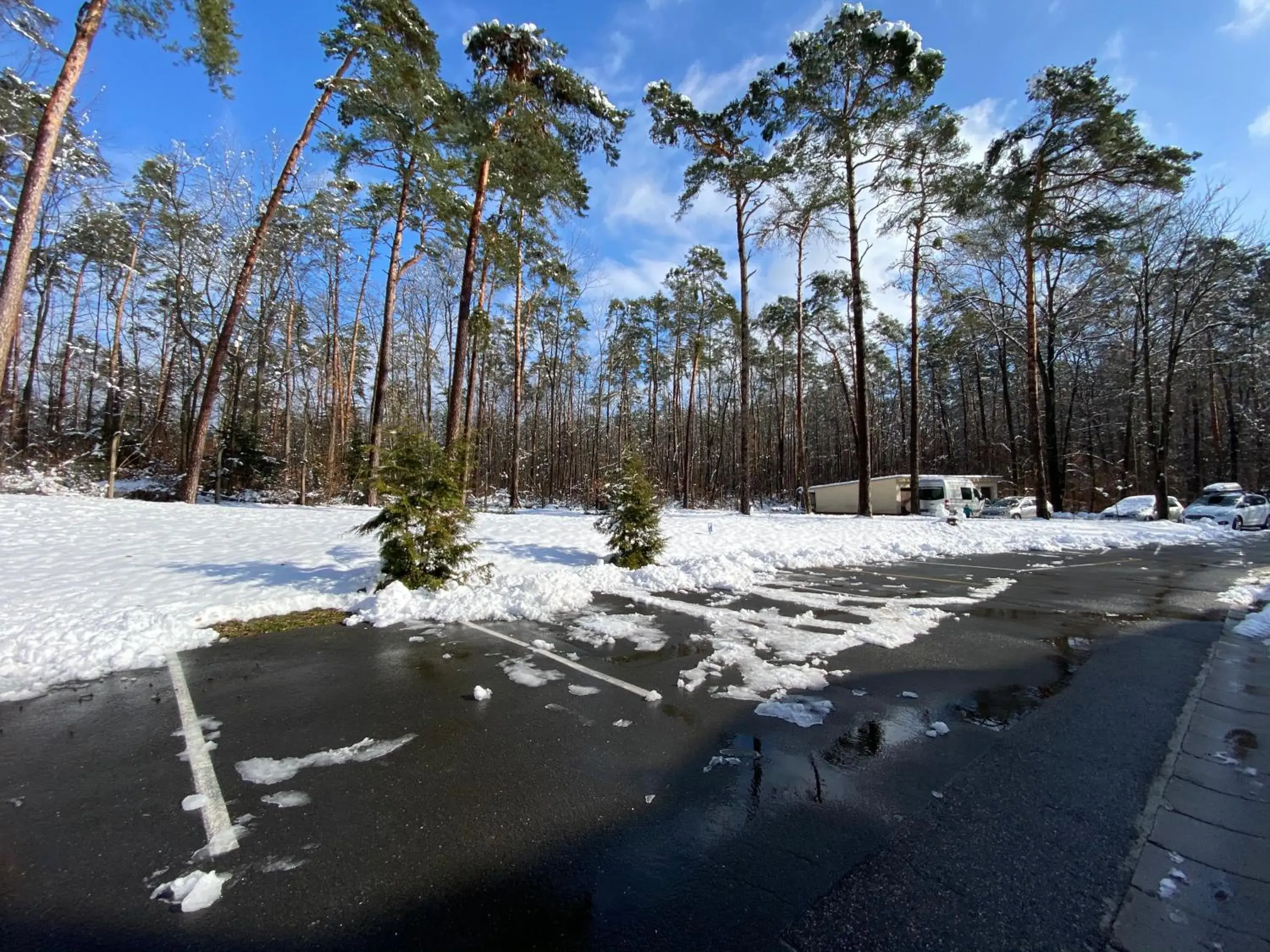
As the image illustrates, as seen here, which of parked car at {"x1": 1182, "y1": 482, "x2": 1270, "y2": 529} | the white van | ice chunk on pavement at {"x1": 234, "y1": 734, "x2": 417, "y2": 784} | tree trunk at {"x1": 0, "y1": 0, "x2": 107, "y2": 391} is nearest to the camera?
ice chunk on pavement at {"x1": 234, "y1": 734, "x2": 417, "y2": 784}

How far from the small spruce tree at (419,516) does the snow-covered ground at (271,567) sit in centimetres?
37

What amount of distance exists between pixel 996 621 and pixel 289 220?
2697 cm

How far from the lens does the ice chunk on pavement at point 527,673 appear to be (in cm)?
423

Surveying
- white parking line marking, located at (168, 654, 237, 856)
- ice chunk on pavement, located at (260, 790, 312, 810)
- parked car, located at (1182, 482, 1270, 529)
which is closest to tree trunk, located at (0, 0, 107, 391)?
white parking line marking, located at (168, 654, 237, 856)

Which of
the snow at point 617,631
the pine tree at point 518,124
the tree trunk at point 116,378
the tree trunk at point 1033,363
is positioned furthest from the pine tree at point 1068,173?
the tree trunk at point 116,378

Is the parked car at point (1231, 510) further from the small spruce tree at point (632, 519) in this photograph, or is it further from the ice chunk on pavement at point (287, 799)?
the ice chunk on pavement at point (287, 799)

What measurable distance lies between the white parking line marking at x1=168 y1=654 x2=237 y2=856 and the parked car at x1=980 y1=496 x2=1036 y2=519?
26233mm

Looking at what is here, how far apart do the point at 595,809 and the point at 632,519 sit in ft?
21.0

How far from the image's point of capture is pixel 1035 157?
17766 mm

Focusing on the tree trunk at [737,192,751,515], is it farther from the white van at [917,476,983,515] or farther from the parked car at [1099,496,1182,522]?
the parked car at [1099,496,1182,522]

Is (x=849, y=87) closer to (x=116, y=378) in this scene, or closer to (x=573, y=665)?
(x=573, y=665)

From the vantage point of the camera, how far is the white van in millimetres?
24641

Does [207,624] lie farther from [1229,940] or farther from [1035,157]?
[1035,157]

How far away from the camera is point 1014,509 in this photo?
22484 millimetres
